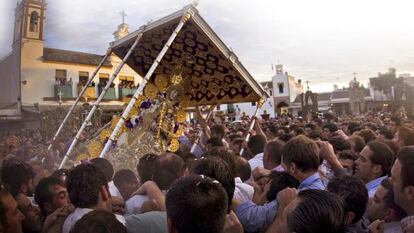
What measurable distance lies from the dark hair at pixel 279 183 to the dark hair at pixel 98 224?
136cm

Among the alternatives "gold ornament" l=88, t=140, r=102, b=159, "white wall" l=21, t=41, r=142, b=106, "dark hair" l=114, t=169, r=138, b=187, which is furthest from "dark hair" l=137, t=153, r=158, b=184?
"white wall" l=21, t=41, r=142, b=106

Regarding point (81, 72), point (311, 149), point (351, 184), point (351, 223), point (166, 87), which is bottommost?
point (351, 223)

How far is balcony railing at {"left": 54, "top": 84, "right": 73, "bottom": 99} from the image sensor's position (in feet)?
70.3

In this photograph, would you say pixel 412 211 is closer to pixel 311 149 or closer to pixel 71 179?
pixel 311 149

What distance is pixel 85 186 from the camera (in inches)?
105

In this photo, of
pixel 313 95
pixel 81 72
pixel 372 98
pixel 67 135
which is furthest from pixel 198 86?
pixel 372 98

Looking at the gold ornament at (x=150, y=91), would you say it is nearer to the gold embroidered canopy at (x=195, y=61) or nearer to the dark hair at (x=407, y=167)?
the gold embroidered canopy at (x=195, y=61)

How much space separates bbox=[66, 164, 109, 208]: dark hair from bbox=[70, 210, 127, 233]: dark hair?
76cm

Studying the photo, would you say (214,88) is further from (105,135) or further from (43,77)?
(43,77)

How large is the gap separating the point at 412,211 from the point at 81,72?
23800 millimetres

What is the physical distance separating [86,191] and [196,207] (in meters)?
1.21

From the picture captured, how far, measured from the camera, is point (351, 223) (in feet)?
8.57

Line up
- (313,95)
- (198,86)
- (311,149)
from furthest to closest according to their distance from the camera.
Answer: (313,95)
(198,86)
(311,149)

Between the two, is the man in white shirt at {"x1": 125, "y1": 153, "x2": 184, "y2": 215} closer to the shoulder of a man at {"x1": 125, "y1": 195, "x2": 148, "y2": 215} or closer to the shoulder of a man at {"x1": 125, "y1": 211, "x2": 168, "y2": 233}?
the shoulder of a man at {"x1": 125, "y1": 195, "x2": 148, "y2": 215}
